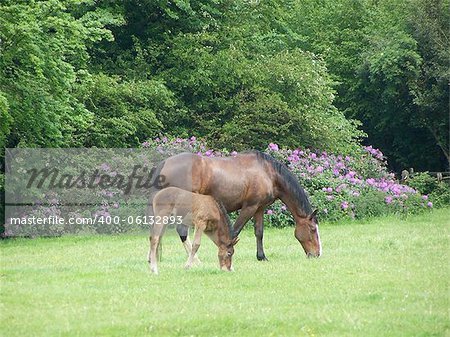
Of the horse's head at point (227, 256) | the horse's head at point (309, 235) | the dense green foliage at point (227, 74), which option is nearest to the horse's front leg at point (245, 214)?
the horse's head at point (309, 235)

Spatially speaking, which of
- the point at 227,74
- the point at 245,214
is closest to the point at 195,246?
the point at 245,214

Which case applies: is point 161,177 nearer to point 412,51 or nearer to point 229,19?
point 229,19

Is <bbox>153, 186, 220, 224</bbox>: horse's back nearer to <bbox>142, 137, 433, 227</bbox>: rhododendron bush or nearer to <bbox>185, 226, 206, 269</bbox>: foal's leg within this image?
<bbox>185, 226, 206, 269</bbox>: foal's leg

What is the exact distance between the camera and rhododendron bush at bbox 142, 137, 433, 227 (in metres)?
26.8

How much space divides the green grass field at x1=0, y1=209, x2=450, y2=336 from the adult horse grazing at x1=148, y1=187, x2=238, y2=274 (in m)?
0.40

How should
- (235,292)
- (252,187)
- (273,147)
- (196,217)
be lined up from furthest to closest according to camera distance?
(273,147)
(252,187)
(196,217)
(235,292)

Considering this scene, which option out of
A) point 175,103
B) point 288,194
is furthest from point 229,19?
point 288,194

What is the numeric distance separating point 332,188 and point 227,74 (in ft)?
22.6

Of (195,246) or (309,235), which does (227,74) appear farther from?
(195,246)

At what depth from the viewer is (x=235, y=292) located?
13602 mm

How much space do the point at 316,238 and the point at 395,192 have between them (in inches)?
427

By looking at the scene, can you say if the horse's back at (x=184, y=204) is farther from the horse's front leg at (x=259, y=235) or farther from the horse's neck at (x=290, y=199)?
the horse's neck at (x=290, y=199)

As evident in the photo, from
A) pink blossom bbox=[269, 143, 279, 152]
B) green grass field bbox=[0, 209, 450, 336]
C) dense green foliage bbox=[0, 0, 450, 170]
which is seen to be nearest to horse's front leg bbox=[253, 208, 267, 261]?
green grass field bbox=[0, 209, 450, 336]

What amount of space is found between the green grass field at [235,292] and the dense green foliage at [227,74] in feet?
17.0
